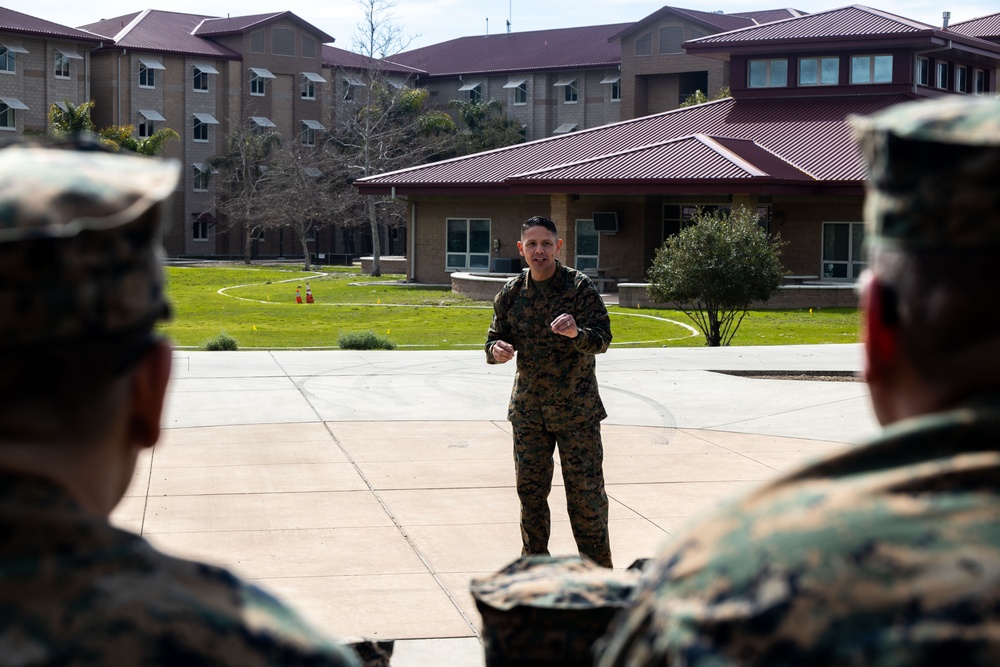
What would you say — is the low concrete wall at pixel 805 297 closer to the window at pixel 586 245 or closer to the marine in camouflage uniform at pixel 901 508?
the window at pixel 586 245

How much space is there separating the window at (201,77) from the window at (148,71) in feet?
8.16

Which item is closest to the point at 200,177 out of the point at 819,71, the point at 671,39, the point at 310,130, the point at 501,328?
the point at 310,130

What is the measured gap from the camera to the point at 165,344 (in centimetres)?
173

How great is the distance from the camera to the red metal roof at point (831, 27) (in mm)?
42188

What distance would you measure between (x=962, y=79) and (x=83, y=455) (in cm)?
4836

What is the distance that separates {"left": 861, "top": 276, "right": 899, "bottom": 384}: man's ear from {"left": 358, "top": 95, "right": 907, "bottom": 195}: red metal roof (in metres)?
35.1

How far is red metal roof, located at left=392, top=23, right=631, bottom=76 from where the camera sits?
3006 inches

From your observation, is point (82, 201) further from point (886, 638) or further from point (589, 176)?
point (589, 176)

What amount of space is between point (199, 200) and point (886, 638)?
73.4m

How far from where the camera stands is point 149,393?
1.71 meters

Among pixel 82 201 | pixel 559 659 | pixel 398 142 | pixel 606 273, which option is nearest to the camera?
pixel 82 201

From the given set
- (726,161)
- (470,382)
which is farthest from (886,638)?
(726,161)

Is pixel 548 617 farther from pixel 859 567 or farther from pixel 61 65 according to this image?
pixel 61 65

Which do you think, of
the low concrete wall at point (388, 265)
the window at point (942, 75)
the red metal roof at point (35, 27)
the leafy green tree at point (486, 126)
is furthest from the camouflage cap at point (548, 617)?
the leafy green tree at point (486, 126)
